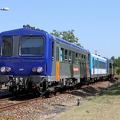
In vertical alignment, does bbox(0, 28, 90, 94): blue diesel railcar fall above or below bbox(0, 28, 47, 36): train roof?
below

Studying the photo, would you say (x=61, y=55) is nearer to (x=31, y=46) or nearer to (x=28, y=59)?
(x=31, y=46)

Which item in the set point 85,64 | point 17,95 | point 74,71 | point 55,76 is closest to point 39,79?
point 55,76

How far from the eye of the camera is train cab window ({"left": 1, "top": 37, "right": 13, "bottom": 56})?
16.5 meters

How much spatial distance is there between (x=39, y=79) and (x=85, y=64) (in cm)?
1171

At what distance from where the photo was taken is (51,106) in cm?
1464

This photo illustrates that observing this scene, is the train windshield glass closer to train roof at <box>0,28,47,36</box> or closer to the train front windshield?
the train front windshield

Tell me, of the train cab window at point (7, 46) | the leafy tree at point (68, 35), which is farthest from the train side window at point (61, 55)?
the leafy tree at point (68, 35)

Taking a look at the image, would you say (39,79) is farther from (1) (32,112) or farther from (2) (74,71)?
(2) (74,71)

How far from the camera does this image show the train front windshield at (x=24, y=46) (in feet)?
52.8

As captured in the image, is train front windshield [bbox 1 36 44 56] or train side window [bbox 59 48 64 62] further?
train side window [bbox 59 48 64 62]

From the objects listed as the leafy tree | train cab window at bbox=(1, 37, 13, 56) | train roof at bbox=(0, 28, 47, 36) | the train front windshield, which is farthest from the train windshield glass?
the leafy tree

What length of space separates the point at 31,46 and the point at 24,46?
0.39 m

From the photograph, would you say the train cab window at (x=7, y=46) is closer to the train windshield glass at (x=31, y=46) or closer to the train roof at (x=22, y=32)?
the train roof at (x=22, y=32)

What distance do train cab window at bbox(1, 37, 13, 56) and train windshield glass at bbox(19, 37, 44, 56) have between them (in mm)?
556
